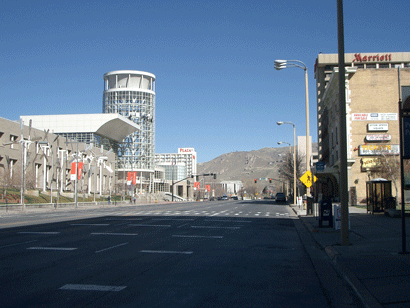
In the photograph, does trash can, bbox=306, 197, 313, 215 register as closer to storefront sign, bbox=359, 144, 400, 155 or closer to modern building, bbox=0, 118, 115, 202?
storefront sign, bbox=359, 144, 400, 155

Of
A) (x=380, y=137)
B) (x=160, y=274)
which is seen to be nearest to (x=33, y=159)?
(x=380, y=137)

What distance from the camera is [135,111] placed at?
137375 mm

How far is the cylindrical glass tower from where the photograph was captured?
137 metres

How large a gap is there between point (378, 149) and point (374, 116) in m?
4.02

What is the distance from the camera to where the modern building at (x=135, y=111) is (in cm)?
13662

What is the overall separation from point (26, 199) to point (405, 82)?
4824 cm

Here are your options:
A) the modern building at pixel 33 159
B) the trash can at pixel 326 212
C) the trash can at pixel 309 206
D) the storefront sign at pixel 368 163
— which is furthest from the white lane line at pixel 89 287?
the modern building at pixel 33 159

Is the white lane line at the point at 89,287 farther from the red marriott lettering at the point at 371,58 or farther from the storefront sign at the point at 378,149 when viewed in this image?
the red marriott lettering at the point at 371,58

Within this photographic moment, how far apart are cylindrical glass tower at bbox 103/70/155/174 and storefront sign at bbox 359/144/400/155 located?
94.6 meters

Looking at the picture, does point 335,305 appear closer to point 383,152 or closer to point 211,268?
point 211,268

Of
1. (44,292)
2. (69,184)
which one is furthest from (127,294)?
(69,184)

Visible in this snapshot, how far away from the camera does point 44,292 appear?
7523mm

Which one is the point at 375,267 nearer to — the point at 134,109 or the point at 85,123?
the point at 85,123

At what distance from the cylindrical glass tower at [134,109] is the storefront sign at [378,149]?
3722 inches
